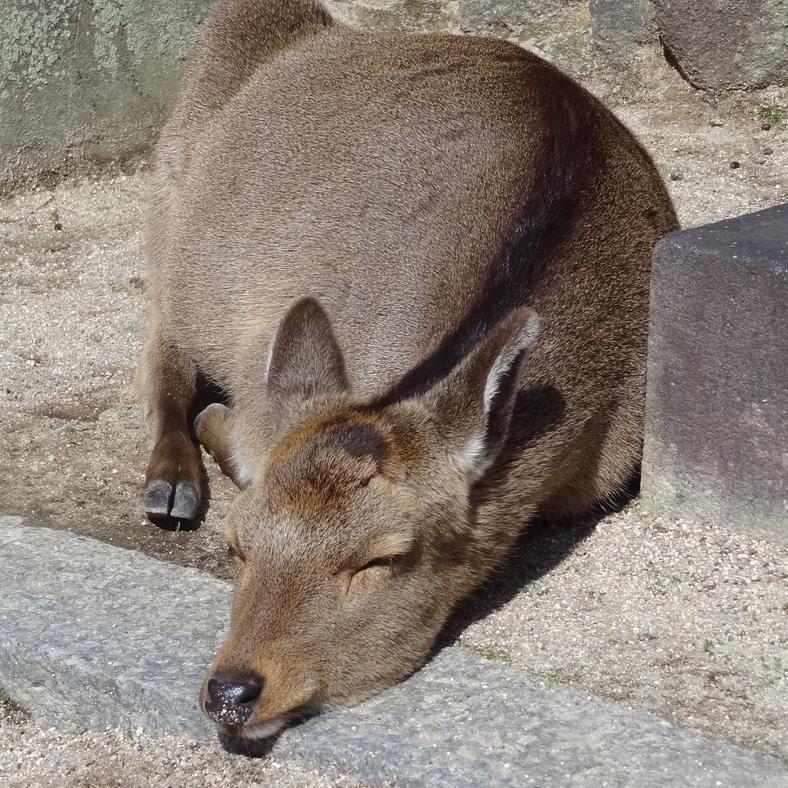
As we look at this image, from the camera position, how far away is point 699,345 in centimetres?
399

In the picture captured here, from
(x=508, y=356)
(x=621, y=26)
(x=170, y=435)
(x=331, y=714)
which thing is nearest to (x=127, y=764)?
(x=331, y=714)

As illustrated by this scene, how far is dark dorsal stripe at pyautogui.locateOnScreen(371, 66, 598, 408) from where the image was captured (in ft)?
12.7

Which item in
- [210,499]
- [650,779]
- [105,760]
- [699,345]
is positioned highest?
[699,345]

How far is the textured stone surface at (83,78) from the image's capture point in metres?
7.03

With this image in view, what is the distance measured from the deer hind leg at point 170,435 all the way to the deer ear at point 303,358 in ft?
2.97

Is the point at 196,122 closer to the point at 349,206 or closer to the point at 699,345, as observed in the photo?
the point at 349,206

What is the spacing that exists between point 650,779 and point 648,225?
6.90 feet

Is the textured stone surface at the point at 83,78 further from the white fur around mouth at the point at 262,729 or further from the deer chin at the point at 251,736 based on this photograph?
the white fur around mouth at the point at 262,729

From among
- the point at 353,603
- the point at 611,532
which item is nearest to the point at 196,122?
the point at 611,532

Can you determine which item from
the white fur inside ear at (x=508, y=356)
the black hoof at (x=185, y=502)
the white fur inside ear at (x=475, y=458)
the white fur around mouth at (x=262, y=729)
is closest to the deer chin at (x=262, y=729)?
the white fur around mouth at (x=262, y=729)

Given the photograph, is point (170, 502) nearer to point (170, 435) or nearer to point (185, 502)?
point (185, 502)

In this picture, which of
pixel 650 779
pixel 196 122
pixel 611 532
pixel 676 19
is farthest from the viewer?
pixel 676 19

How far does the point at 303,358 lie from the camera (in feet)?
12.7

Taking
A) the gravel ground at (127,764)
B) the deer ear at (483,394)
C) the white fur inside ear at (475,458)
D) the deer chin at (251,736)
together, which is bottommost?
the gravel ground at (127,764)
